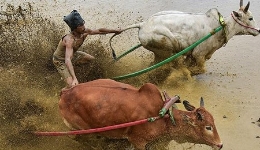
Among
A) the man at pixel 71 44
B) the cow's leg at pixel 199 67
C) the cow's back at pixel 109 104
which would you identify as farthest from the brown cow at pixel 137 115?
the cow's leg at pixel 199 67

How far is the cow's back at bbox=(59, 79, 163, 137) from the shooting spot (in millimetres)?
4531

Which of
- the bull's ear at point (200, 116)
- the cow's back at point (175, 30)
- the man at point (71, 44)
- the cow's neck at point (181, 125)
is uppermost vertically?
the man at point (71, 44)

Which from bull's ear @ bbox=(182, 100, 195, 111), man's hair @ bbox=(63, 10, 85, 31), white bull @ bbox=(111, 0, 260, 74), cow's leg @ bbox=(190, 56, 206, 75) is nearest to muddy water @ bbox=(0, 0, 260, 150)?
cow's leg @ bbox=(190, 56, 206, 75)

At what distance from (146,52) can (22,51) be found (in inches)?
94.9

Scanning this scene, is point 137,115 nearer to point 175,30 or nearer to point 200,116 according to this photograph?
point 200,116

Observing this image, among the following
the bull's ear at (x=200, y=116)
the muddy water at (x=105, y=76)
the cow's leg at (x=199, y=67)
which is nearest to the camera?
the bull's ear at (x=200, y=116)

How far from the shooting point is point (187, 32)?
271 inches

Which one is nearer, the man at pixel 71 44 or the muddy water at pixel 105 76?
the man at pixel 71 44

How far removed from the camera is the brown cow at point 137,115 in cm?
449

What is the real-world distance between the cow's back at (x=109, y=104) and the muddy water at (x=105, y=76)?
98 centimetres

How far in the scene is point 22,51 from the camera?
7344mm

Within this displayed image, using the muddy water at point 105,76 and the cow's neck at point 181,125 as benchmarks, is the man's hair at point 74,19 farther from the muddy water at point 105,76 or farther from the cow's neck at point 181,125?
the cow's neck at point 181,125

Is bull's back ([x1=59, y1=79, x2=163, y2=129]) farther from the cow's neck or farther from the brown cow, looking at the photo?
the cow's neck

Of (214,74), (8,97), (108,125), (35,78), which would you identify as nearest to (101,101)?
(108,125)
